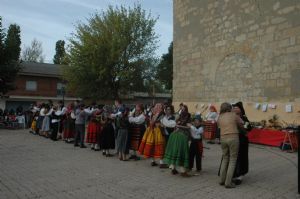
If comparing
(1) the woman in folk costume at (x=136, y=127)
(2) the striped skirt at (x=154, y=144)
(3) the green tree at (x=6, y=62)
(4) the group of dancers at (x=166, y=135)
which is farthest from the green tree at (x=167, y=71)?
(2) the striped skirt at (x=154, y=144)

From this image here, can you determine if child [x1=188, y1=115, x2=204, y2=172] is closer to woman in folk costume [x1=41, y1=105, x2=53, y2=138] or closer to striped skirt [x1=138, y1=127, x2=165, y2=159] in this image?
striped skirt [x1=138, y1=127, x2=165, y2=159]

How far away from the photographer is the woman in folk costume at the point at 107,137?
10.4 meters

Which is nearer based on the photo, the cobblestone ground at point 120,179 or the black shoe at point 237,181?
the cobblestone ground at point 120,179

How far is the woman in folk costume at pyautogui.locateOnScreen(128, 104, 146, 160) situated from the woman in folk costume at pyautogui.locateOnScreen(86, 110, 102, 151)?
6.50 feet

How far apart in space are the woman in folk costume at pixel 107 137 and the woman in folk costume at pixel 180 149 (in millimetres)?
3038

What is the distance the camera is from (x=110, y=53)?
2598 centimetres

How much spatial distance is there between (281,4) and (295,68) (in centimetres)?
259

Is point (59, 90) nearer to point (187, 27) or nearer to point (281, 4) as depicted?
point (187, 27)

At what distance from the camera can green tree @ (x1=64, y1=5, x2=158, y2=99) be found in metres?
26.1

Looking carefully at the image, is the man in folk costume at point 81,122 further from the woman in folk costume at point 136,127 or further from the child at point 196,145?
the child at point 196,145

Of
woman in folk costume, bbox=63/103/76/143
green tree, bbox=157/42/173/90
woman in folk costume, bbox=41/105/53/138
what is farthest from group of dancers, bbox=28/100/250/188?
green tree, bbox=157/42/173/90

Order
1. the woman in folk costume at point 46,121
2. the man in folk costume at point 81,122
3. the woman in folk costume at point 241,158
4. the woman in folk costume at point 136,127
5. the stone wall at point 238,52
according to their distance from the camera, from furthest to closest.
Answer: the woman in folk costume at point 46,121, the stone wall at point 238,52, the man in folk costume at point 81,122, the woman in folk costume at point 136,127, the woman in folk costume at point 241,158

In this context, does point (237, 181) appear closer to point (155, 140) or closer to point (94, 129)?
point (155, 140)

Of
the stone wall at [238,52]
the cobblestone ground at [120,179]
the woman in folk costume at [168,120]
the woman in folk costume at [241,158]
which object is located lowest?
the cobblestone ground at [120,179]
